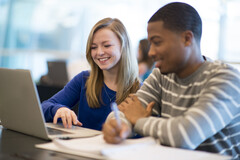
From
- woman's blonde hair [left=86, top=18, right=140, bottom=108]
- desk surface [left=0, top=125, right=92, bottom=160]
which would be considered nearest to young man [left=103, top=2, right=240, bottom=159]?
desk surface [left=0, top=125, right=92, bottom=160]

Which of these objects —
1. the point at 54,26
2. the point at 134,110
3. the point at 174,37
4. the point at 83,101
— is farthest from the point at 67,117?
the point at 54,26

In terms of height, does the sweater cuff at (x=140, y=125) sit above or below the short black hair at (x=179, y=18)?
below

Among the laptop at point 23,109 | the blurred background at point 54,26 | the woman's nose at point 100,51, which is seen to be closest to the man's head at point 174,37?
the laptop at point 23,109

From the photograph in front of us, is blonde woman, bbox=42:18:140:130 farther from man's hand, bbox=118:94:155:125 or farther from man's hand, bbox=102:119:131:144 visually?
man's hand, bbox=102:119:131:144

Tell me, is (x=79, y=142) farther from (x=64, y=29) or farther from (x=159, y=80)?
(x=64, y=29)

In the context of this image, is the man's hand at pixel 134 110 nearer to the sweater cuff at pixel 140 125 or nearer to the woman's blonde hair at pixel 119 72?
the sweater cuff at pixel 140 125

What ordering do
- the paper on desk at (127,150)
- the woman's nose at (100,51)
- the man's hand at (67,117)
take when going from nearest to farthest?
1. the paper on desk at (127,150)
2. the man's hand at (67,117)
3. the woman's nose at (100,51)

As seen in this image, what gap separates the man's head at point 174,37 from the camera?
47.1 inches

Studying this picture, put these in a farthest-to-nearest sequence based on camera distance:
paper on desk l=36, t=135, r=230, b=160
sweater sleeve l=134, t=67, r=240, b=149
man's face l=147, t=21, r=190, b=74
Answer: man's face l=147, t=21, r=190, b=74
sweater sleeve l=134, t=67, r=240, b=149
paper on desk l=36, t=135, r=230, b=160

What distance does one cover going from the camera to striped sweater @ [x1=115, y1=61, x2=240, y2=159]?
1.05m

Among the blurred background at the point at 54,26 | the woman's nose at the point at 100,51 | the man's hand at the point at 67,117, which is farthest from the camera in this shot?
the blurred background at the point at 54,26

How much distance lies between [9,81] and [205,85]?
2.37ft

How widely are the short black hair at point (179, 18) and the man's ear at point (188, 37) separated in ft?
0.05

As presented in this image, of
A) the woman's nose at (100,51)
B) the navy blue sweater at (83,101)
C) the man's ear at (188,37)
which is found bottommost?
the navy blue sweater at (83,101)
